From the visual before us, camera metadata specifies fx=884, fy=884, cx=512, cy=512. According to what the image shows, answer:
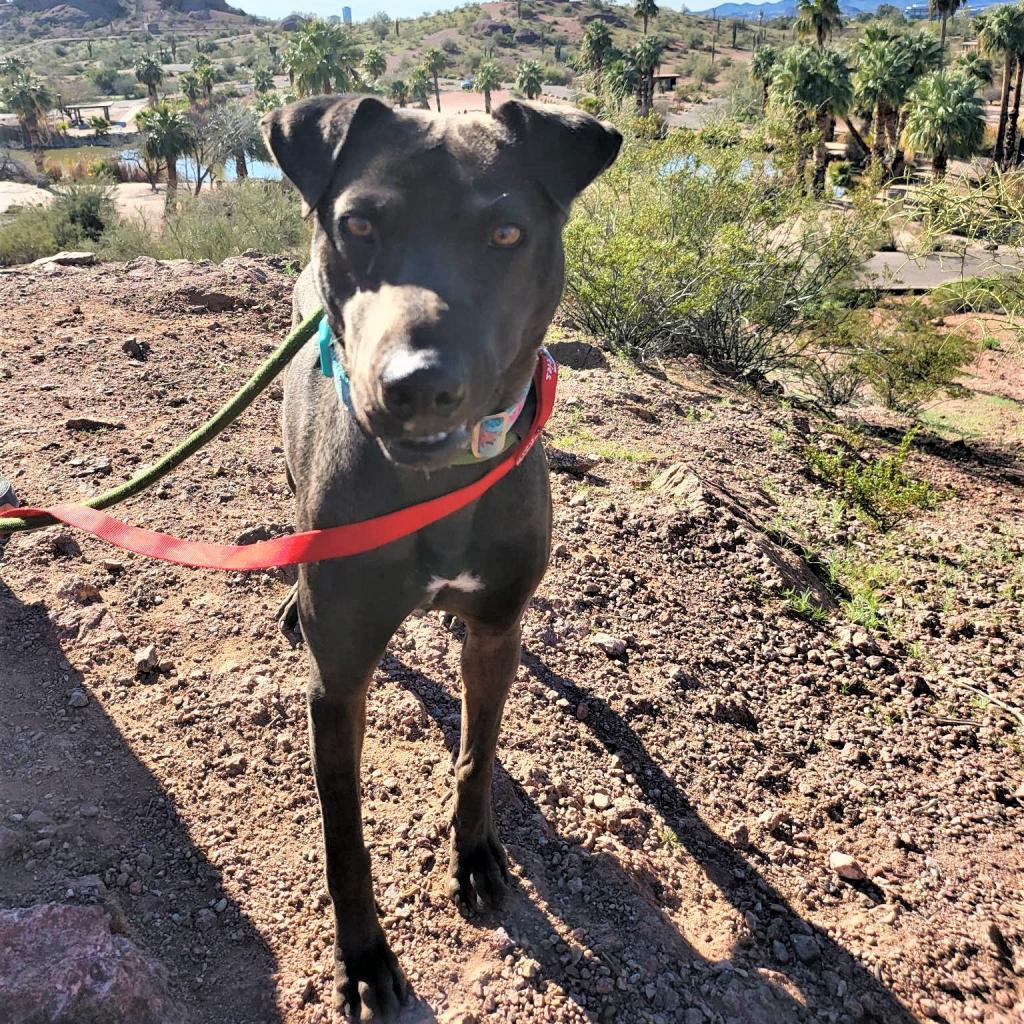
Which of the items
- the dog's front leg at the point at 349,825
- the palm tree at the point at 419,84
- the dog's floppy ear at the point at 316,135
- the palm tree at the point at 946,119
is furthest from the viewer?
the palm tree at the point at 419,84

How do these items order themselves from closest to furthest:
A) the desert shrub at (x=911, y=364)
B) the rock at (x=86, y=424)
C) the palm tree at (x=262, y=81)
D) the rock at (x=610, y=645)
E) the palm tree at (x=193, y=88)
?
the rock at (x=610, y=645)
the rock at (x=86, y=424)
the desert shrub at (x=911, y=364)
the palm tree at (x=193, y=88)
the palm tree at (x=262, y=81)

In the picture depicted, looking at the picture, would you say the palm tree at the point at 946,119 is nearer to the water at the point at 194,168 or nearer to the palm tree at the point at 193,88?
the water at the point at 194,168

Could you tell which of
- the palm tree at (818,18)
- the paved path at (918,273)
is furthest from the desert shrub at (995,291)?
the palm tree at (818,18)

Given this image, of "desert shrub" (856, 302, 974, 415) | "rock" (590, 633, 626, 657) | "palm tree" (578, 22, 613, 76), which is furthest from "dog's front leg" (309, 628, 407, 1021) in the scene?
"palm tree" (578, 22, 613, 76)

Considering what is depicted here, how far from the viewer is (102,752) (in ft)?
10.2

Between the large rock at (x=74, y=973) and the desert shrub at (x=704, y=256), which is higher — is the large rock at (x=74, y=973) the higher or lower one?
the lower one

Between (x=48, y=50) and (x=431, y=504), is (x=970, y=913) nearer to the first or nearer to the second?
(x=431, y=504)

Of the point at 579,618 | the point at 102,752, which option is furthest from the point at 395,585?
the point at 579,618

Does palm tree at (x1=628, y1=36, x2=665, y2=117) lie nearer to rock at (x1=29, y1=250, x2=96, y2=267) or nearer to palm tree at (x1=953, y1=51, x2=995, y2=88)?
palm tree at (x1=953, y1=51, x2=995, y2=88)

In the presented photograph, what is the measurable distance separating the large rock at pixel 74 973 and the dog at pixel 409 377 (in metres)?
0.48

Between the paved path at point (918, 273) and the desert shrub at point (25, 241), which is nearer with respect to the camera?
the paved path at point (918, 273)

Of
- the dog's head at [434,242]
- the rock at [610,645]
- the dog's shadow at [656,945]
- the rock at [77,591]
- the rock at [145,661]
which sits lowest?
the dog's shadow at [656,945]

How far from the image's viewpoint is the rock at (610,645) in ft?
12.4

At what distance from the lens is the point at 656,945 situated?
257 centimetres
